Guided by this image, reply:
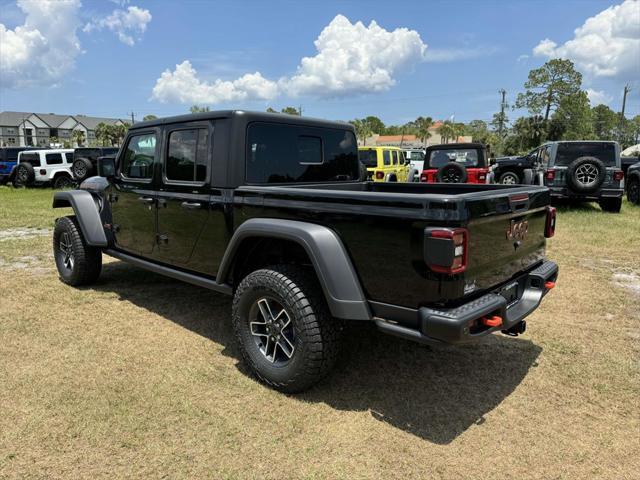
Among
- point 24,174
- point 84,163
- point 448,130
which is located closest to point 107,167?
point 84,163

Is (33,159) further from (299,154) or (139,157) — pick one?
(299,154)

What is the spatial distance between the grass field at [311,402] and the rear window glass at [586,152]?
751 centimetres

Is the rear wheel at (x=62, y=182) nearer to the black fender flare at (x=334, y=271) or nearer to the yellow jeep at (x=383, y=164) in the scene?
the yellow jeep at (x=383, y=164)

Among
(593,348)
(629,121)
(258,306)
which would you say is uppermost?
(629,121)

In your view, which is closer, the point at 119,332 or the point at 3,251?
the point at 119,332

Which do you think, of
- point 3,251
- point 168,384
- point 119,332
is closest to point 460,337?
point 168,384

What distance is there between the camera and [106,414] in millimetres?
2924

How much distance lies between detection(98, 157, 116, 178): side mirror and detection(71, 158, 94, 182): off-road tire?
43.4 feet

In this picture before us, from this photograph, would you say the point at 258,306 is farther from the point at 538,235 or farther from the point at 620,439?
the point at 620,439

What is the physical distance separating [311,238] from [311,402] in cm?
107

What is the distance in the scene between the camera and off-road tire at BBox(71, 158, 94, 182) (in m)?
16.9

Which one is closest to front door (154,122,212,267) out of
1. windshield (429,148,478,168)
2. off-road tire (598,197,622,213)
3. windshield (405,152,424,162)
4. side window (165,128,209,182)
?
side window (165,128,209,182)

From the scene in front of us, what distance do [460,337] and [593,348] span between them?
6.93ft

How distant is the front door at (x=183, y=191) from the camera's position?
375 cm
